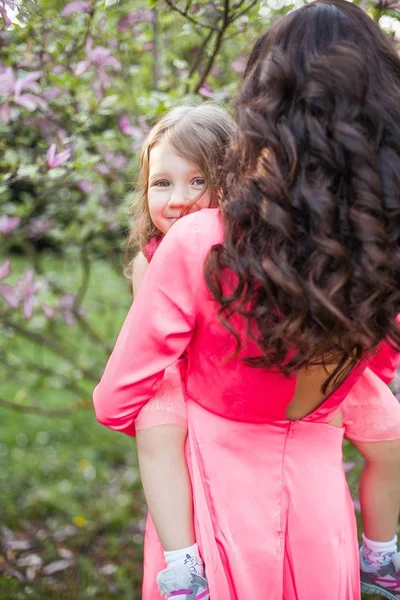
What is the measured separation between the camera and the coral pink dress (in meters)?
1.48

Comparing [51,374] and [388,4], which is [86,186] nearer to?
→ [51,374]

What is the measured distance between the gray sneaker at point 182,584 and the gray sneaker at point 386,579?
59 centimetres

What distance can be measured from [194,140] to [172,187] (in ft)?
0.41

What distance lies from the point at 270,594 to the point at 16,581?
1818 millimetres

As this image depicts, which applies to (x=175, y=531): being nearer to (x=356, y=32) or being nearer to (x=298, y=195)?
(x=298, y=195)

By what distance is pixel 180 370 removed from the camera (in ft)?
5.62

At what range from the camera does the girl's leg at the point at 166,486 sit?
1576mm

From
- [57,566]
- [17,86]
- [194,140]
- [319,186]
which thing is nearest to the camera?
[319,186]

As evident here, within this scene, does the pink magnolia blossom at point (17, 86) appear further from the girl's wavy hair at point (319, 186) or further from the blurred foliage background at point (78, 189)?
the girl's wavy hair at point (319, 186)

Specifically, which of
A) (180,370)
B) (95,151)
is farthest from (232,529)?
(95,151)

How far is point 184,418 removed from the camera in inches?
64.2

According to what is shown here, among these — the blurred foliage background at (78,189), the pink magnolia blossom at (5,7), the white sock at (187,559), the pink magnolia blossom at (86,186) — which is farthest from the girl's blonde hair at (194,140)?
the pink magnolia blossom at (86,186)

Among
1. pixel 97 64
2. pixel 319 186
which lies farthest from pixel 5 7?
pixel 319 186

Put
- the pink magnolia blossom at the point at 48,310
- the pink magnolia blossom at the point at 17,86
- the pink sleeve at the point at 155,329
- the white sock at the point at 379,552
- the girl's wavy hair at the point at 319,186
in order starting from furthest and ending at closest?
the pink magnolia blossom at the point at 48,310
the pink magnolia blossom at the point at 17,86
the white sock at the point at 379,552
the pink sleeve at the point at 155,329
the girl's wavy hair at the point at 319,186
